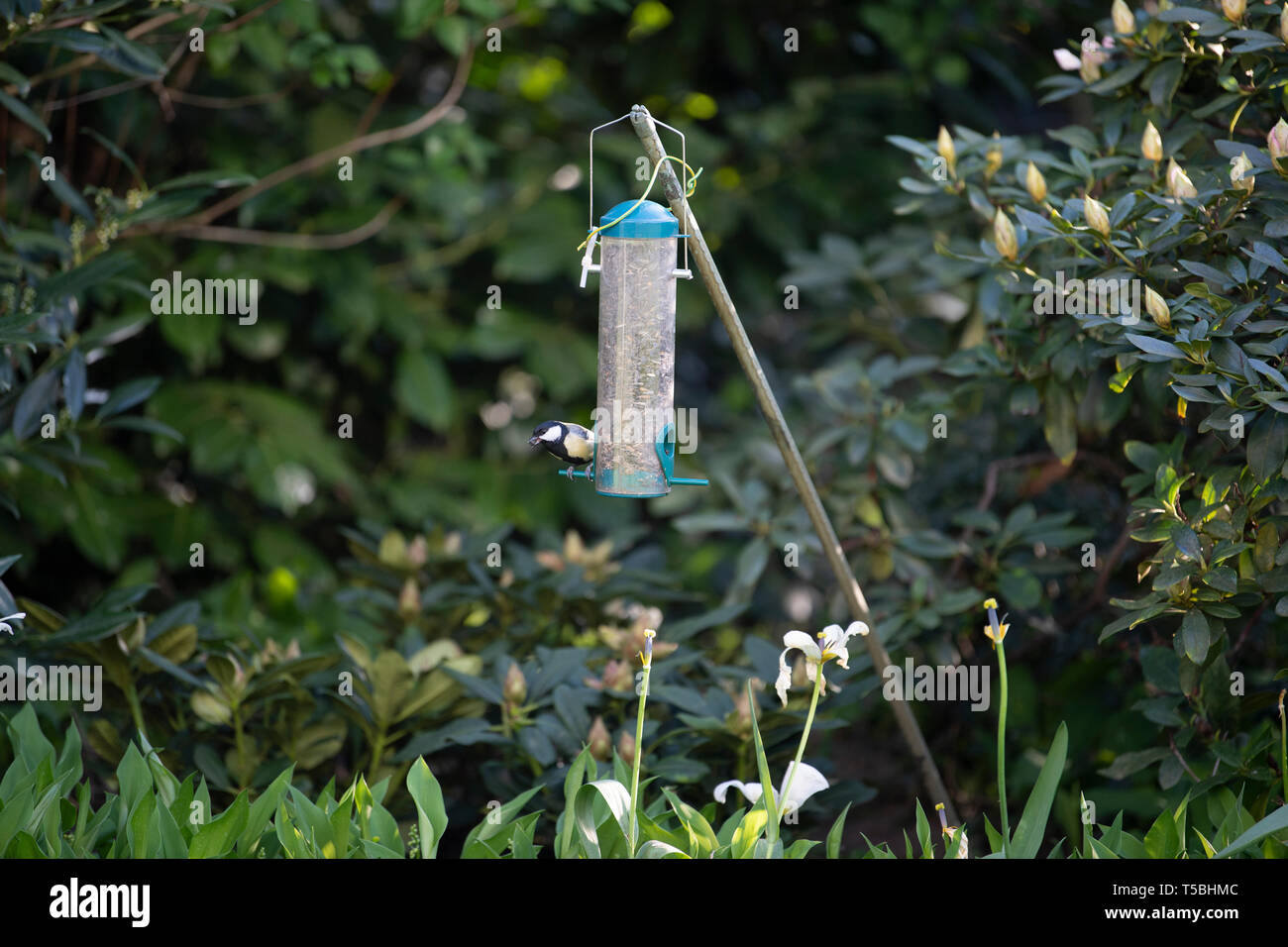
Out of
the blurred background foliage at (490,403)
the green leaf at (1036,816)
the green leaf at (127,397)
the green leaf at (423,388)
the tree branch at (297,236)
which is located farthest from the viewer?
the green leaf at (423,388)

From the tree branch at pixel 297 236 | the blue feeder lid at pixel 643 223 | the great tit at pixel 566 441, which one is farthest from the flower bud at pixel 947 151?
the tree branch at pixel 297 236

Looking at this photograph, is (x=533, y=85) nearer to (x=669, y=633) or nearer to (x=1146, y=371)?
(x=669, y=633)

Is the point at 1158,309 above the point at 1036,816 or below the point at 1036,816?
above

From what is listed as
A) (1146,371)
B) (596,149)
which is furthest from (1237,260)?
(596,149)

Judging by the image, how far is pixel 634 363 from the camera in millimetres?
2154

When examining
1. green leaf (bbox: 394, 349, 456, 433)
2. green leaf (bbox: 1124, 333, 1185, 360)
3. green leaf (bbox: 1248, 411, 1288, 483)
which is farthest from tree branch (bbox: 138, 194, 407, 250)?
green leaf (bbox: 1248, 411, 1288, 483)

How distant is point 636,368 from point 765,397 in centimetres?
28

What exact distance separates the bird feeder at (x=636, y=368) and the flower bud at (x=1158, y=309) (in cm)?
86

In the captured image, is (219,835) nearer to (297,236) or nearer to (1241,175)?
(1241,175)

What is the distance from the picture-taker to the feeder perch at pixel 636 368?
2129 millimetres

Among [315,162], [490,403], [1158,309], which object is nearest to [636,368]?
[1158,309]

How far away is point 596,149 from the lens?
4340 millimetres

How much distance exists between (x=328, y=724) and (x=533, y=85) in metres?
3.08

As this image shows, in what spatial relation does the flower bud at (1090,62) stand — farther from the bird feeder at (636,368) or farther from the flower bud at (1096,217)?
the bird feeder at (636,368)
